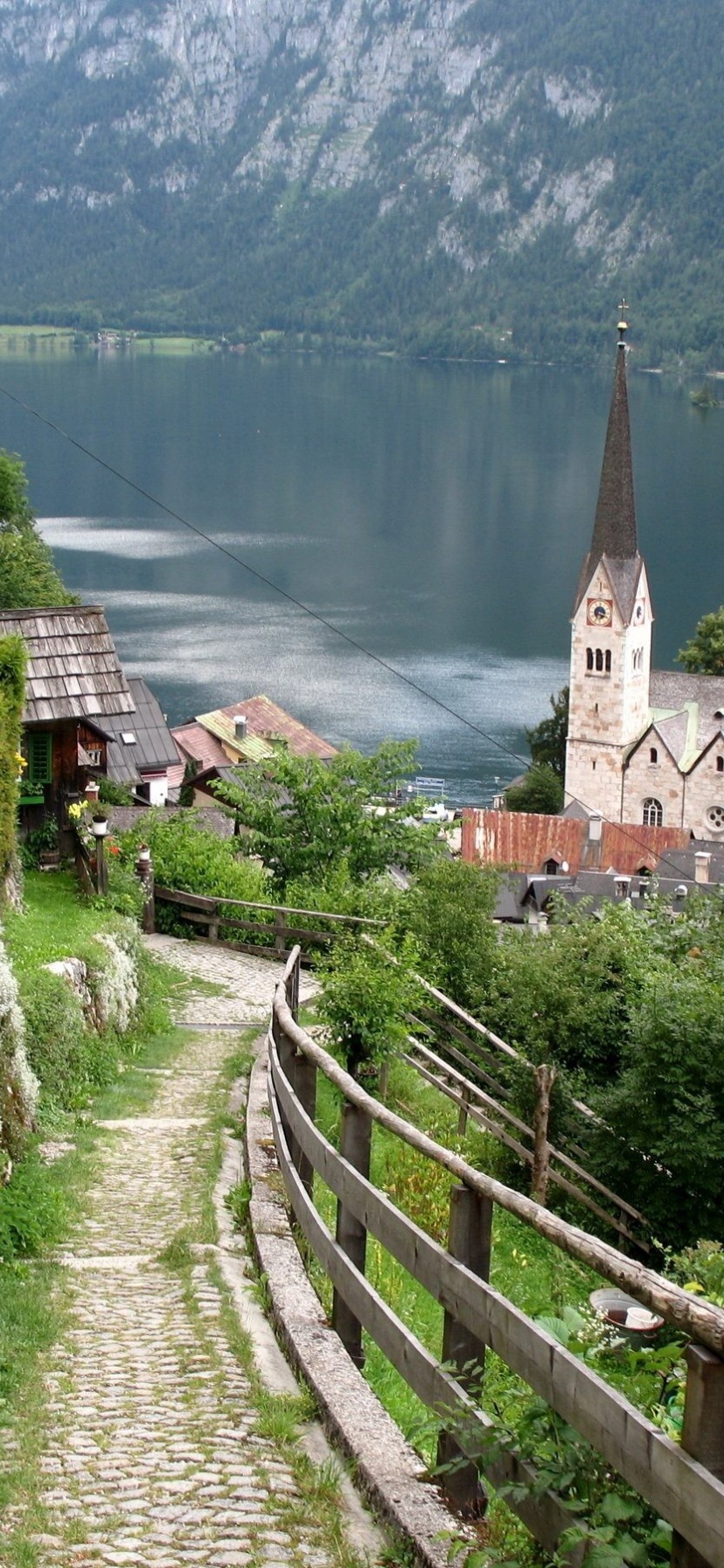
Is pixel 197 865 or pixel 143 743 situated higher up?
pixel 197 865

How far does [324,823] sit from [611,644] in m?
56.8

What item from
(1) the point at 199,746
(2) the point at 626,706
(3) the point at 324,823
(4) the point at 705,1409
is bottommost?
(1) the point at 199,746

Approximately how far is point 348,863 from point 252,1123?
10.2 meters

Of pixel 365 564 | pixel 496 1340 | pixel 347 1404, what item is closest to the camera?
pixel 496 1340

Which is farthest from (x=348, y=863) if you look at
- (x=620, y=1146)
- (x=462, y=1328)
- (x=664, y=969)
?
(x=462, y=1328)

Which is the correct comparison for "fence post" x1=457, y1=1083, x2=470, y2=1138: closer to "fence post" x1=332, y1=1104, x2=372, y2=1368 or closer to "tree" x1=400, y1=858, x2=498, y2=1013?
"tree" x1=400, y1=858, x2=498, y2=1013

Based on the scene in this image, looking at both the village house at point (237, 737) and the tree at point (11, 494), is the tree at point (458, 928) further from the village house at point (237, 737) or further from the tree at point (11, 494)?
the tree at point (11, 494)

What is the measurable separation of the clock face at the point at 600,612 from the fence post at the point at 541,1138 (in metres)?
63.9

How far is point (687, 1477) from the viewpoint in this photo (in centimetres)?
268

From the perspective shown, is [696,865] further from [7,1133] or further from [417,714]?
[7,1133]

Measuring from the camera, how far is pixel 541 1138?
1182cm

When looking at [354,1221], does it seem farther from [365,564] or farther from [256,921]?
[365,564]

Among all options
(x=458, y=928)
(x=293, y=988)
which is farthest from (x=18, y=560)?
(x=293, y=988)

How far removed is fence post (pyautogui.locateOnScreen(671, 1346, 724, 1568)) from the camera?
264cm
